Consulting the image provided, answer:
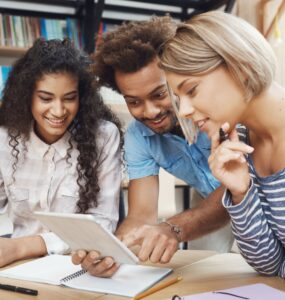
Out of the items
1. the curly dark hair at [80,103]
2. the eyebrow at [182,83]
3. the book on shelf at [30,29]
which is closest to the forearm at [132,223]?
the curly dark hair at [80,103]

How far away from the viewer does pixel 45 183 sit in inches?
63.8

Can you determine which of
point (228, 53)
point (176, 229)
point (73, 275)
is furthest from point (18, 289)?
point (228, 53)

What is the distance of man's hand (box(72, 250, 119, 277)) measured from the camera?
1020 millimetres

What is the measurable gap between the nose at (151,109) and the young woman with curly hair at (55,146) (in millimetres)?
272

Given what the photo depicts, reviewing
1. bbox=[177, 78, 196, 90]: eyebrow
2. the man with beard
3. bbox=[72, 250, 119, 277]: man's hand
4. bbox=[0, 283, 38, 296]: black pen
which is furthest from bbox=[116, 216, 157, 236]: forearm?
bbox=[177, 78, 196, 90]: eyebrow

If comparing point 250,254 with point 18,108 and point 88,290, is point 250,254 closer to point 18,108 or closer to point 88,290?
point 88,290

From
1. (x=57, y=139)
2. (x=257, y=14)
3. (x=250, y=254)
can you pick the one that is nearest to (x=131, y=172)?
(x=57, y=139)

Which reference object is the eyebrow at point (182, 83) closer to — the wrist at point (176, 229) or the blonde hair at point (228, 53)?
the blonde hair at point (228, 53)

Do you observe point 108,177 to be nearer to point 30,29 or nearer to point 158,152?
point 158,152

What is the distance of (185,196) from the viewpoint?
371 cm

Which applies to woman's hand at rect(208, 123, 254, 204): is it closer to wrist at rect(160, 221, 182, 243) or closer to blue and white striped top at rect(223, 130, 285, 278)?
blue and white striped top at rect(223, 130, 285, 278)

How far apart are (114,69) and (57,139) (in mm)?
353

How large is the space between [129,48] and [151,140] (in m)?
0.36

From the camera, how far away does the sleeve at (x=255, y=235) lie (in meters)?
0.98
